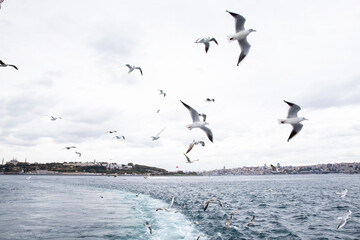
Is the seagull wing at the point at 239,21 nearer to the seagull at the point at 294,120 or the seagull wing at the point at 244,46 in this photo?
the seagull wing at the point at 244,46

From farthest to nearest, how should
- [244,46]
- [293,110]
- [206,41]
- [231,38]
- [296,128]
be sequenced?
[206,41]
[244,46]
[296,128]
[231,38]
[293,110]

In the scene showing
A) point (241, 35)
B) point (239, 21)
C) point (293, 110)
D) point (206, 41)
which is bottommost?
point (293, 110)

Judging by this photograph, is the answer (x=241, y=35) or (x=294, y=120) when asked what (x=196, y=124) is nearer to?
(x=294, y=120)

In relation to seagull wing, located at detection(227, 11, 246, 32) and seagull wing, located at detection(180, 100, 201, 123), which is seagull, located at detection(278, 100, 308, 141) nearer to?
seagull wing, located at detection(180, 100, 201, 123)

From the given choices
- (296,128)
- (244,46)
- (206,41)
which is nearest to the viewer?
(296,128)

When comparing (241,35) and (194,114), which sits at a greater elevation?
(241,35)

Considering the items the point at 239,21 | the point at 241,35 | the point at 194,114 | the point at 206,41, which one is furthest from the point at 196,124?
the point at 206,41

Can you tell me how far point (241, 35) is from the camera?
9500mm

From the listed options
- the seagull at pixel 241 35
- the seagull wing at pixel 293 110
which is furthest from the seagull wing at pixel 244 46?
the seagull wing at pixel 293 110

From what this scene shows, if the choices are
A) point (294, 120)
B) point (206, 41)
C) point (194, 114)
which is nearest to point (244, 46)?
point (194, 114)

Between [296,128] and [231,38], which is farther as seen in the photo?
[296,128]

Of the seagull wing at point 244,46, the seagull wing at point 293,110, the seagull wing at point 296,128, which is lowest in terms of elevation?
the seagull wing at point 296,128

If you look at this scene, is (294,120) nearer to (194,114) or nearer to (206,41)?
(194,114)

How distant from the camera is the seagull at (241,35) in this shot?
9.24 meters
